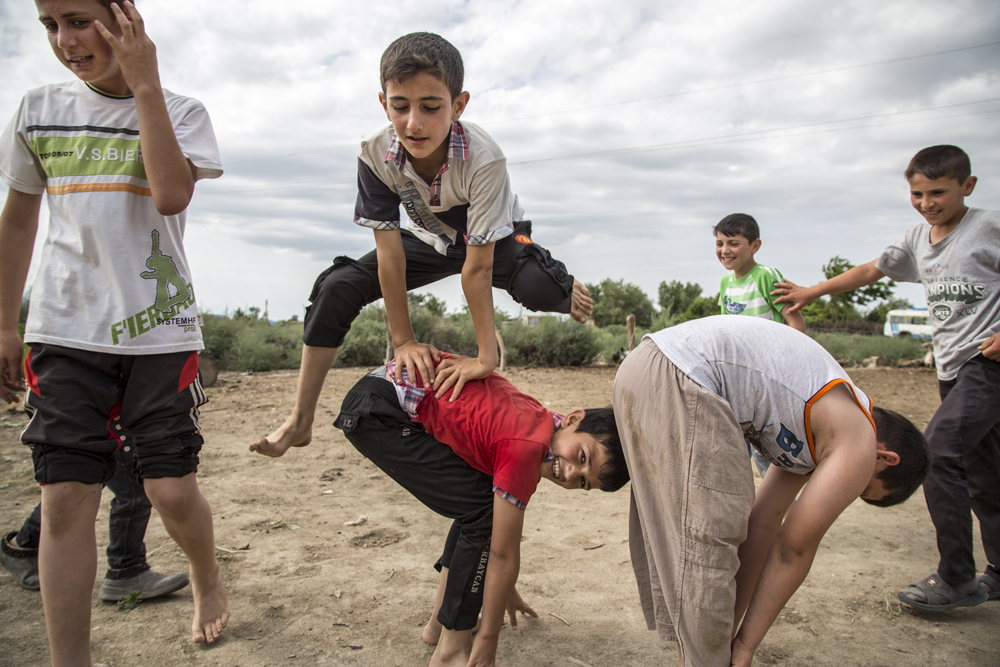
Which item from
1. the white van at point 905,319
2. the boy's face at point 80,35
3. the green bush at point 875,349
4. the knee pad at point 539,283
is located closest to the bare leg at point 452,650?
the knee pad at point 539,283

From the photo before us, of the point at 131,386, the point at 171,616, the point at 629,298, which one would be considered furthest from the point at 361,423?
the point at 629,298

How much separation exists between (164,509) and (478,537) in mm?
994

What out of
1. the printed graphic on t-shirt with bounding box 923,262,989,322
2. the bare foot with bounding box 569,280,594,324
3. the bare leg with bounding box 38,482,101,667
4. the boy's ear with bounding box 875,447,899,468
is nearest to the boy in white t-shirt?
the bare leg with bounding box 38,482,101,667

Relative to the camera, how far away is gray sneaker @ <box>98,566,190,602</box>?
2410 millimetres

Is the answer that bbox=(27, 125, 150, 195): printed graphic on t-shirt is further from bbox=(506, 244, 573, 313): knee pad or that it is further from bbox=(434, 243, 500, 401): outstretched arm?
bbox=(506, 244, 573, 313): knee pad

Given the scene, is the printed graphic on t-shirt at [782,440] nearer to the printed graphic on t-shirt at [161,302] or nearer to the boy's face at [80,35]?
the printed graphic on t-shirt at [161,302]

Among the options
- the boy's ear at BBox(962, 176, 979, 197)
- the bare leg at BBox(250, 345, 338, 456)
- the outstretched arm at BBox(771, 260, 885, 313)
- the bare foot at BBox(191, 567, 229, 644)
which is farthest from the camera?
the outstretched arm at BBox(771, 260, 885, 313)

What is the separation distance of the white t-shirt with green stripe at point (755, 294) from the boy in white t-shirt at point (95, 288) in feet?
10.4

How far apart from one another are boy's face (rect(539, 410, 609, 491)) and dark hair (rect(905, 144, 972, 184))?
207cm

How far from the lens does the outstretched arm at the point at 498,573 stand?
6.20ft

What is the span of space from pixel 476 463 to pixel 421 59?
53.1 inches

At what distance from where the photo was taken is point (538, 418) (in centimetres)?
210

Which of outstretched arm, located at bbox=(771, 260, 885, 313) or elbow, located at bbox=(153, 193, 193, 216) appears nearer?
elbow, located at bbox=(153, 193, 193, 216)

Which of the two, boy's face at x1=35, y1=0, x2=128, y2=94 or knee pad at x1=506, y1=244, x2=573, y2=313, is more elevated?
boy's face at x1=35, y1=0, x2=128, y2=94
